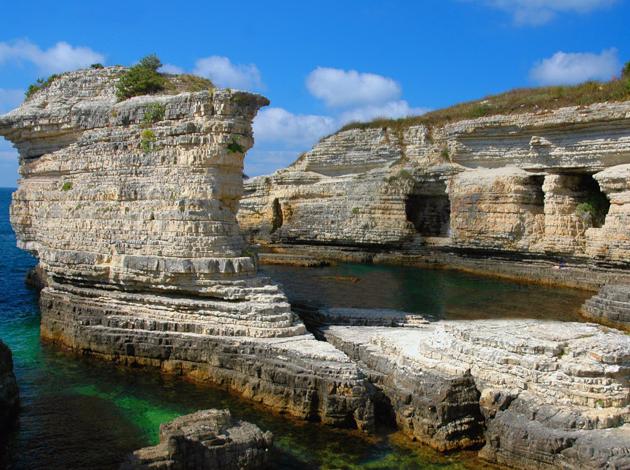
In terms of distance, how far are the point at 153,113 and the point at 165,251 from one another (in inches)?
145

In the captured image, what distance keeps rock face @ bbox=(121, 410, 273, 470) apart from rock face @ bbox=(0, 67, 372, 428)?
2.22m

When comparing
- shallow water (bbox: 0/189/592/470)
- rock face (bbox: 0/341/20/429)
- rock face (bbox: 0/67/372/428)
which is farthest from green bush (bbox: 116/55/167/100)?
rock face (bbox: 0/341/20/429)

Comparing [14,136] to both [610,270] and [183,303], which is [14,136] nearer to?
[183,303]

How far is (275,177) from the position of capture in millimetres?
37875

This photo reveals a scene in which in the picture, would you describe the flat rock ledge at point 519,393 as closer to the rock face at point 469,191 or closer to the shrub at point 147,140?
the shrub at point 147,140

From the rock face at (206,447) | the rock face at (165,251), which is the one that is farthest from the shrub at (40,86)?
the rock face at (206,447)

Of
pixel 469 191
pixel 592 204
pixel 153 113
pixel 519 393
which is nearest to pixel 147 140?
pixel 153 113

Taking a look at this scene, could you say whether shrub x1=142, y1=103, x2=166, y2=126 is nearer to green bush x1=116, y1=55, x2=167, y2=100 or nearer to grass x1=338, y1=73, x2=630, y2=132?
green bush x1=116, y1=55, x2=167, y2=100

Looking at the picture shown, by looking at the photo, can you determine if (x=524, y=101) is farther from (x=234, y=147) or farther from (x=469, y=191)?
(x=234, y=147)

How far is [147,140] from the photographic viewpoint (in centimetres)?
1483

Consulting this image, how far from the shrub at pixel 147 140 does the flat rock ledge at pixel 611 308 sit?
48.7 ft

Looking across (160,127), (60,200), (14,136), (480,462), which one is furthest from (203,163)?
(480,462)

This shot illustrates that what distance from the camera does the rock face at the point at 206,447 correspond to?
8.20 meters

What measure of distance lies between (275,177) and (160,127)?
2320 centimetres
